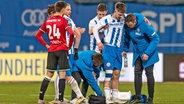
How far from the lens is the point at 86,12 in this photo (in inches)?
998

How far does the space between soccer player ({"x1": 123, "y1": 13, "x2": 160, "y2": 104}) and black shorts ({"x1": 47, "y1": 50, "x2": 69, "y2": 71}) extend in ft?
4.61

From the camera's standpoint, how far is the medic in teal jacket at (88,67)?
1378 cm

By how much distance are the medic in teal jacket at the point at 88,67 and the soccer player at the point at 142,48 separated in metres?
0.82

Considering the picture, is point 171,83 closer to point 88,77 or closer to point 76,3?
point 76,3

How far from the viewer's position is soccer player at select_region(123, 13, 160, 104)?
14000 millimetres

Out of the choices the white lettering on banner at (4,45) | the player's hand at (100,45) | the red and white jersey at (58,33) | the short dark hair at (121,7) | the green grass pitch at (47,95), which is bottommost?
the green grass pitch at (47,95)

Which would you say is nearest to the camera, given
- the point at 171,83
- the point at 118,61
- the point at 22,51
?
the point at 118,61

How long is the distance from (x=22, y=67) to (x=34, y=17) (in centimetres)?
261

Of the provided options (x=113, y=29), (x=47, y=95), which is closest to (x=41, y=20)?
(x=47, y=95)

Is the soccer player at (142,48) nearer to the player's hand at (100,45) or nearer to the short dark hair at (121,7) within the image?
the short dark hair at (121,7)

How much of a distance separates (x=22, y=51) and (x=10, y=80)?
1.96 metres

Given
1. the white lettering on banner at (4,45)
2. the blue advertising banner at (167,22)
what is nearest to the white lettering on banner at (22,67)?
the white lettering on banner at (4,45)

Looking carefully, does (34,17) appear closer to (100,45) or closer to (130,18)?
(100,45)

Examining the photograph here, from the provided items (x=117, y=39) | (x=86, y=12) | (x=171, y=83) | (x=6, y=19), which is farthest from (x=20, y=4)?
(x=117, y=39)
